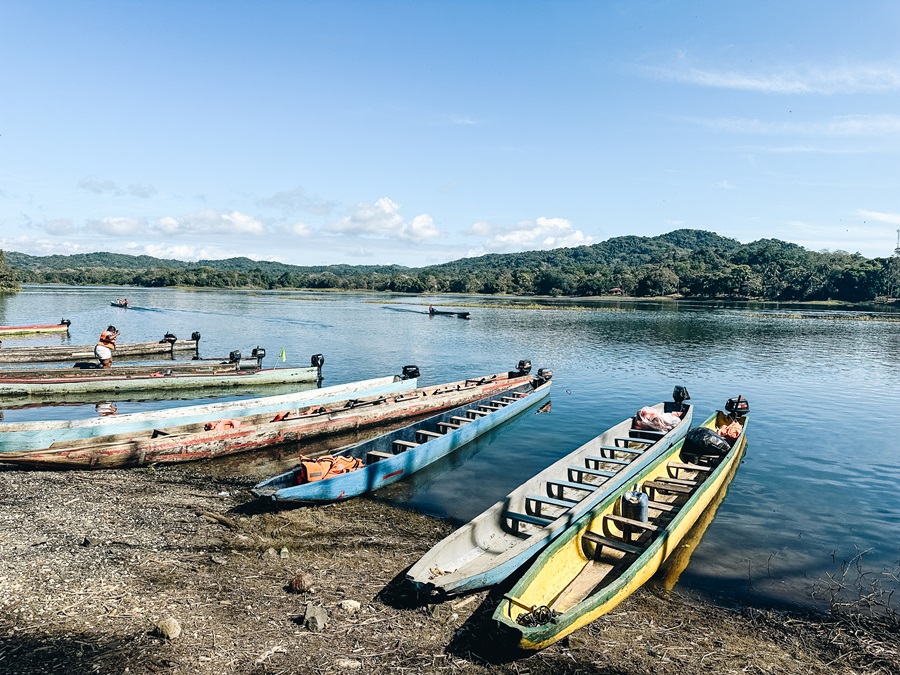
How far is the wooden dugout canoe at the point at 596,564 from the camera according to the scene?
6.70m

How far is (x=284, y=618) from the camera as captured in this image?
7.20 m

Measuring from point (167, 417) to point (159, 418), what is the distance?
26cm

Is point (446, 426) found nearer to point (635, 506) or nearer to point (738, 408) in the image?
point (635, 506)

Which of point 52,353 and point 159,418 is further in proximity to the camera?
point 52,353

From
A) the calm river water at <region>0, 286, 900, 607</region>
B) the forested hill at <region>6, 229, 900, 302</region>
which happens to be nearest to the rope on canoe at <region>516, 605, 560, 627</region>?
the calm river water at <region>0, 286, 900, 607</region>

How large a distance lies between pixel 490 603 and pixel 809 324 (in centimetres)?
7401

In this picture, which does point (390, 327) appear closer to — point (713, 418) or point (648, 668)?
point (713, 418)

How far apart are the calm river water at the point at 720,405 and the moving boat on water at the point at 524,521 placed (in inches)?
77.5

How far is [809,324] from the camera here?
67.6 metres

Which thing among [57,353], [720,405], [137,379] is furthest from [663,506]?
[57,353]

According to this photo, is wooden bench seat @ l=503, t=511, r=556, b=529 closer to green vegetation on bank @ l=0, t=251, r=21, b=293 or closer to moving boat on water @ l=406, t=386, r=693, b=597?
moving boat on water @ l=406, t=386, r=693, b=597

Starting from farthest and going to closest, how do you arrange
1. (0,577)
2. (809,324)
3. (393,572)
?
(809,324), (393,572), (0,577)

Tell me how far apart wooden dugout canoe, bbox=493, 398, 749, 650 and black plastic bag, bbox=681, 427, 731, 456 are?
1897mm

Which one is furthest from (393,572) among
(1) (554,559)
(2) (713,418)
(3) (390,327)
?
(3) (390,327)
